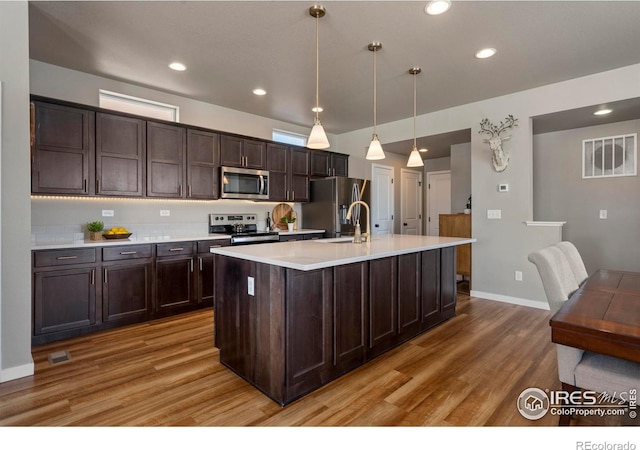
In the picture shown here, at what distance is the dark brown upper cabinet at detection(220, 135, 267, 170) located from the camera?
4309 mm

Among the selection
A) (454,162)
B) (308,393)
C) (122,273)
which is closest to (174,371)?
(308,393)

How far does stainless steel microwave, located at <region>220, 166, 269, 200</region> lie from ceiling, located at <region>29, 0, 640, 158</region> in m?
1.01

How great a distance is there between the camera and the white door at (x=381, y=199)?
6.23 meters

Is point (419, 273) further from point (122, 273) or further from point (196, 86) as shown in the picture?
point (196, 86)

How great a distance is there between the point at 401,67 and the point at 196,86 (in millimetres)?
2409

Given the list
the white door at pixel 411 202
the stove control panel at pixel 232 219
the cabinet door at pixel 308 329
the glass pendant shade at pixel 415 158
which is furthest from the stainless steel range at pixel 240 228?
the white door at pixel 411 202

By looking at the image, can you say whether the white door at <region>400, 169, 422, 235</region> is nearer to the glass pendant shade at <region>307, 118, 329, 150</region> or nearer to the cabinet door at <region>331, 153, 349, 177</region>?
the cabinet door at <region>331, 153, 349, 177</region>

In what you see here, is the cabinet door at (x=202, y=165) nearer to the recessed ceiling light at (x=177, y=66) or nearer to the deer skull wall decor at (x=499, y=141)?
the recessed ceiling light at (x=177, y=66)

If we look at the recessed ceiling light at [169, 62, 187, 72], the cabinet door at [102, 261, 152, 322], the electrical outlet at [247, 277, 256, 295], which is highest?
the recessed ceiling light at [169, 62, 187, 72]

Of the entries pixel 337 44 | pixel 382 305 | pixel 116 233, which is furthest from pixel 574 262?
pixel 116 233

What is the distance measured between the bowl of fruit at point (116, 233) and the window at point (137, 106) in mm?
1460

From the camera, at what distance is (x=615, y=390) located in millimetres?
1409

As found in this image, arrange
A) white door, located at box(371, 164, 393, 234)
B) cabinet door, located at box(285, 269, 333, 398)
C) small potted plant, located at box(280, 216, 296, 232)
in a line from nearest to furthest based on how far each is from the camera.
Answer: cabinet door, located at box(285, 269, 333, 398)
small potted plant, located at box(280, 216, 296, 232)
white door, located at box(371, 164, 393, 234)

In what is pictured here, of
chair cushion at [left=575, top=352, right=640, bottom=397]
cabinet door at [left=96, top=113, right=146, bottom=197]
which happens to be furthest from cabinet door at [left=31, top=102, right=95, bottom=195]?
chair cushion at [left=575, top=352, right=640, bottom=397]
